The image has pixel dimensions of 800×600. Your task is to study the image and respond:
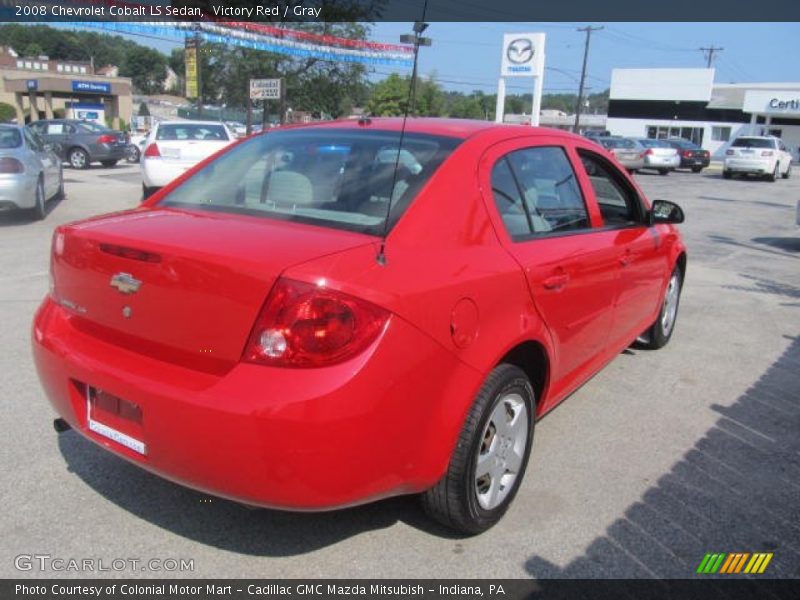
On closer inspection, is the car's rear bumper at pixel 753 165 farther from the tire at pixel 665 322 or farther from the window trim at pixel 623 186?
the window trim at pixel 623 186

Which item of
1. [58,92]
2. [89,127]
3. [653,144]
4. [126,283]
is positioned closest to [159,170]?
[126,283]

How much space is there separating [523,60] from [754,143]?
41.9ft

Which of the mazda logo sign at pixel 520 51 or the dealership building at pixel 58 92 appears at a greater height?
the mazda logo sign at pixel 520 51

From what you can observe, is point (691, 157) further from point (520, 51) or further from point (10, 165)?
point (10, 165)

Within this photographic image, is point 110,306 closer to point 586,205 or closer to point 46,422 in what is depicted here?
point 46,422

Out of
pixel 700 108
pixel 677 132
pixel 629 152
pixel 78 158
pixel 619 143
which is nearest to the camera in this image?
pixel 78 158

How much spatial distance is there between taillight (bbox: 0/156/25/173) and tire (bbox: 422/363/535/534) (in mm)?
9437

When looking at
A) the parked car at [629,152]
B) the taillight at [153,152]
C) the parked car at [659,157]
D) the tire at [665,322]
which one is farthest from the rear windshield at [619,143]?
the tire at [665,322]

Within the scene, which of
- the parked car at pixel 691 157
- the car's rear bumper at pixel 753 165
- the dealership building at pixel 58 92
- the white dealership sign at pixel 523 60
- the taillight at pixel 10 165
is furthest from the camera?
the dealership building at pixel 58 92

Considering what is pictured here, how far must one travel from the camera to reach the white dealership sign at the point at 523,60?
3584cm

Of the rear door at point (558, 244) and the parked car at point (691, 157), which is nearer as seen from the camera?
the rear door at point (558, 244)

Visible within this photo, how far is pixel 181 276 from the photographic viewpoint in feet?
7.84

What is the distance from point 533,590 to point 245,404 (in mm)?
1279

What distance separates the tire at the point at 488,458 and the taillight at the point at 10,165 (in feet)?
31.0
